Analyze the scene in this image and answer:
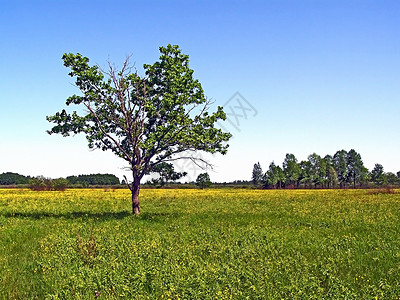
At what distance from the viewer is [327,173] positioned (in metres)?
163

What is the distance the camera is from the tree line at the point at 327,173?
533ft

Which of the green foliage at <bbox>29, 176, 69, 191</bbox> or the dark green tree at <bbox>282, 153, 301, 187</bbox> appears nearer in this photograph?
the green foliage at <bbox>29, 176, 69, 191</bbox>

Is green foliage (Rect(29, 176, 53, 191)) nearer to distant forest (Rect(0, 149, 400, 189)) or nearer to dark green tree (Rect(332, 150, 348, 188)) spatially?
distant forest (Rect(0, 149, 400, 189))

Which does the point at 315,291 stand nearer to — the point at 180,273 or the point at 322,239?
the point at 180,273

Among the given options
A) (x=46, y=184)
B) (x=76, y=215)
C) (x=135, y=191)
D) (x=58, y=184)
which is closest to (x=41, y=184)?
(x=46, y=184)

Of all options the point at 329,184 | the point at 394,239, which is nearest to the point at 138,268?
the point at 394,239

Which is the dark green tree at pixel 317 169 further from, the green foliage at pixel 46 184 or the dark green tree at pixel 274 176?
the green foliage at pixel 46 184

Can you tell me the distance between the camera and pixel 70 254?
12820 millimetres

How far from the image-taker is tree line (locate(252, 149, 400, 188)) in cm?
16238

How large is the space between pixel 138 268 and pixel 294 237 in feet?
29.1

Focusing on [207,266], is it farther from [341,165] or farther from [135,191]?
[341,165]

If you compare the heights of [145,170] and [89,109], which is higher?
[89,109]

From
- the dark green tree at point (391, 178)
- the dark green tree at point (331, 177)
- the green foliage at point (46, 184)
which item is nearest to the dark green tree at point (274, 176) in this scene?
the dark green tree at point (331, 177)

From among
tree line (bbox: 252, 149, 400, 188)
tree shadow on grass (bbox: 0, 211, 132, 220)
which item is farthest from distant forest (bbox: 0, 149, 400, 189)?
tree shadow on grass (bbox: 0, 211, 132, 220)
